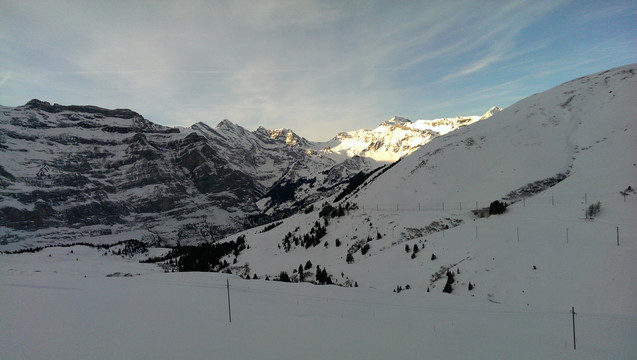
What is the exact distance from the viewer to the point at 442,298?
995 inches

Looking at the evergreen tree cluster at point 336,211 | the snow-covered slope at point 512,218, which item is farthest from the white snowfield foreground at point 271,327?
the evergreen tree cluster at point 336,211

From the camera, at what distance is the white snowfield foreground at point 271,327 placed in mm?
9711

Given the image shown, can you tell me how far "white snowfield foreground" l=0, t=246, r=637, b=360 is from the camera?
31.9 feet

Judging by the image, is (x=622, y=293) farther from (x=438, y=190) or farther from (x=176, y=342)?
(x=438, y=190)

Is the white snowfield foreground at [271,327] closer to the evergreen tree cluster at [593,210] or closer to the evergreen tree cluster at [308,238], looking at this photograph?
the evergreen tree cluster at [593,210]

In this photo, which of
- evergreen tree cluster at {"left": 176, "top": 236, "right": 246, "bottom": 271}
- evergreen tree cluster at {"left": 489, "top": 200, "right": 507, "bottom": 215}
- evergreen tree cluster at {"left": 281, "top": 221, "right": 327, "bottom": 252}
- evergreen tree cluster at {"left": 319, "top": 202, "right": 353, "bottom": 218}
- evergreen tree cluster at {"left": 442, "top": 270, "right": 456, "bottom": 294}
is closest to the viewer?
evergreen tree cluster at {"left": 442, "top": 270, "right": 456, "bottom": 294}

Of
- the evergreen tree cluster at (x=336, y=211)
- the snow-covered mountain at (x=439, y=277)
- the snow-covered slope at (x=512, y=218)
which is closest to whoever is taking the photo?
the snow-covered mountain at (x=439, y=277)

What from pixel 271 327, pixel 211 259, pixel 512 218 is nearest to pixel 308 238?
pixel 211 259

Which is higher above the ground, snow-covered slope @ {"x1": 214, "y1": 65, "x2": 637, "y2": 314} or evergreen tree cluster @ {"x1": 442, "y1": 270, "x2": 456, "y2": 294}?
snow-covered slope @ {"x1": 214, "y1": 65, "x2": 637, "y2": 314}

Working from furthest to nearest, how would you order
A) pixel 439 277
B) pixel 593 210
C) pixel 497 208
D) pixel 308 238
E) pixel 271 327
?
1. pixel 308 238
2. pixel 497 208
3. pixel 439 277
4. pixel 593 210
5. pixel 271 327

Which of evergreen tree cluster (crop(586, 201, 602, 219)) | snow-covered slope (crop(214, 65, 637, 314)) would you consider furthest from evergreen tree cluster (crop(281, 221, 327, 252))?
evergreen tree cluster (crop(586, 201, 602, 219))

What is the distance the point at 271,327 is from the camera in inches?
519

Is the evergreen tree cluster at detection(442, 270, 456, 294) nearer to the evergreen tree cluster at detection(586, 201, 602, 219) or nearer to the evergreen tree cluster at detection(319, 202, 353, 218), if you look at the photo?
the evergreen tree cluster at detection(586, 201, 602, 219)

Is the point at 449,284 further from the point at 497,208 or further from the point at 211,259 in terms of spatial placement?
the point at 211,259
